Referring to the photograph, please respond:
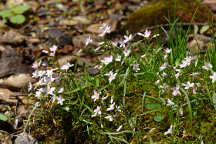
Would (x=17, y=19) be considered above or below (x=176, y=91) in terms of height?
below

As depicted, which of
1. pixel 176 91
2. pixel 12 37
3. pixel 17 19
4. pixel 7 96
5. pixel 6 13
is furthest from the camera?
pixel 6 13

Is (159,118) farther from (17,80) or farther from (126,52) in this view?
(17,80)

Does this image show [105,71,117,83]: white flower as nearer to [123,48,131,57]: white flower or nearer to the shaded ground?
[123,48,131,57]: white flower

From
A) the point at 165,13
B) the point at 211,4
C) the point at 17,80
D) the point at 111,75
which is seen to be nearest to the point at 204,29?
the point at 165,13

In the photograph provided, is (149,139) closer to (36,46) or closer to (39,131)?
(39,131)

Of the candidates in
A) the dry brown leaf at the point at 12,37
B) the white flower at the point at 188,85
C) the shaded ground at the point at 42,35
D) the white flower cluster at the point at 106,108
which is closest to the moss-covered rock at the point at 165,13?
the shaded ground at the point at 42,35

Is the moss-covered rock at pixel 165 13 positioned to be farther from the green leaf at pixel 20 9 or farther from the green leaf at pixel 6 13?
the green leaf at pixel 6 13

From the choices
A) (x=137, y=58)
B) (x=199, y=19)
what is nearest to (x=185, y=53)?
(x=137, y=58)
